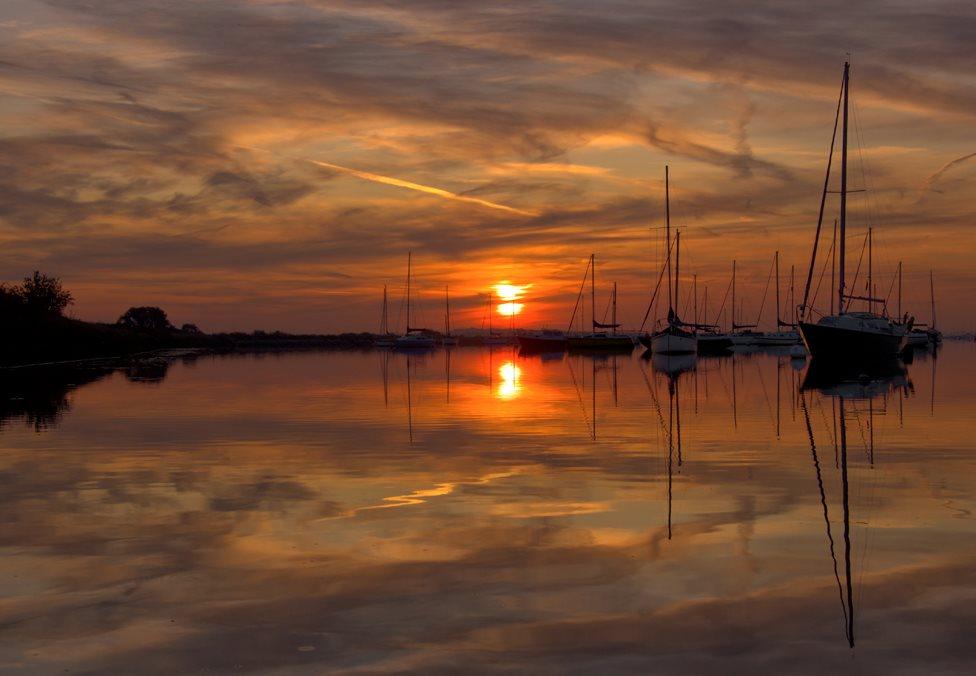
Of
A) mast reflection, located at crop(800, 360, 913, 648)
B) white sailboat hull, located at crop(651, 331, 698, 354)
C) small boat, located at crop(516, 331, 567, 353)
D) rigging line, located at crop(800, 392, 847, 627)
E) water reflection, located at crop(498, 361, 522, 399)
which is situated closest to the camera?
rigging line, located at crop(800, 392, 847, 627)

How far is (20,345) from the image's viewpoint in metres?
81.6

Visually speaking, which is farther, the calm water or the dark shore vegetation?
the dark shore vegetation

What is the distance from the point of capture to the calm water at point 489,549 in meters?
8.55

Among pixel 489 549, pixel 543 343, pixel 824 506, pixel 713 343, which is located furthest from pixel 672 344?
pixel 489 549

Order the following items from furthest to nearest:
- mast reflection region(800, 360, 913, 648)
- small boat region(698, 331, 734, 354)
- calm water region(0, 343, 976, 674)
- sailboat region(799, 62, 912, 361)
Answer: small boat region(698, 331, 734, 354) < sailboat region(799, 62, 912, 361) < mast reflection region(800, 360, 913, 648) < calm water region(0, 343, 976, 674)

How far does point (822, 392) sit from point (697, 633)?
33.8 metres

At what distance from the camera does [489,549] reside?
12.2 m

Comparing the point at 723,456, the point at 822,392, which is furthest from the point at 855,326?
the point at 723,456

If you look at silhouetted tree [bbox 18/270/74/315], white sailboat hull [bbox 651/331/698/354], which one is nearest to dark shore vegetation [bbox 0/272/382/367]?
silhouetted tree [bbox 18/270/74/315]

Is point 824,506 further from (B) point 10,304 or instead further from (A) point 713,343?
(A) point 713,343

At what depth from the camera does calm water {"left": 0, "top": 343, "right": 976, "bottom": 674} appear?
8.55 metres

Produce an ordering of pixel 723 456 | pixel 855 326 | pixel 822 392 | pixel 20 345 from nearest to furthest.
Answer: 1. pixel 723 456
2. pixel 822 392
3. pixel 855 326
4. pixel 20 345

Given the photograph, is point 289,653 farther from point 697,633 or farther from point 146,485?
point 146,485

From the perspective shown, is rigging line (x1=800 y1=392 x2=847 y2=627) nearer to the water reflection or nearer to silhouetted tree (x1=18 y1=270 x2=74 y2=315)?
the water reflection
